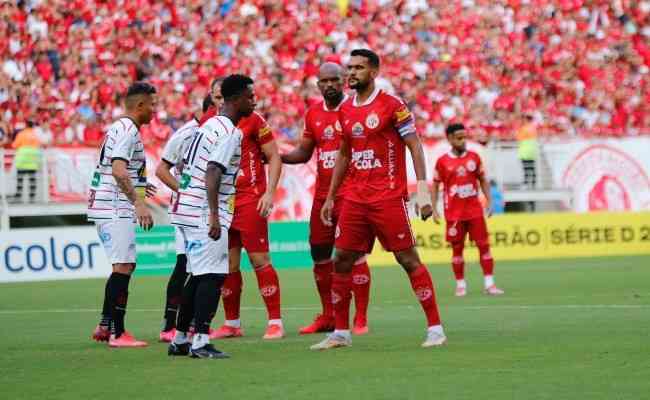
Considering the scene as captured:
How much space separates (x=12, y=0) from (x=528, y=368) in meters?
21.9

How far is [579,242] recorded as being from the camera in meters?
28.9

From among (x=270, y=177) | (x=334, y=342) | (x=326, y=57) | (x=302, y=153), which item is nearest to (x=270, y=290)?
(x=302, y=153)

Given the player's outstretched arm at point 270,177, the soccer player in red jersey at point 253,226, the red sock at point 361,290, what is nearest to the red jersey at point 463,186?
the red sock at point 361,290

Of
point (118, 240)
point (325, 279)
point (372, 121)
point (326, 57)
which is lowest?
point (325, 279)

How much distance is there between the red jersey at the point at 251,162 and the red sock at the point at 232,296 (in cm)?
81

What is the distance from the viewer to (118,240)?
37.9 feet

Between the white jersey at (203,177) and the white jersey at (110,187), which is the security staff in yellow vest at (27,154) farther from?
the white jersey at (203,177)

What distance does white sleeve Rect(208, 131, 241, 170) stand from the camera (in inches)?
388

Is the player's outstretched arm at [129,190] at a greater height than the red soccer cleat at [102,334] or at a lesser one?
greater

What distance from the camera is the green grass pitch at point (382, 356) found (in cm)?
812

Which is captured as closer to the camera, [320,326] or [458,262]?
[320,326]

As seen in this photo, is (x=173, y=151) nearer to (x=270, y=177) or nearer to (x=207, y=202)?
(x=270, y=177)

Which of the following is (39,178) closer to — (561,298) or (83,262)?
(83,262)

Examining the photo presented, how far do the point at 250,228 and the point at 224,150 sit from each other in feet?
7.93
